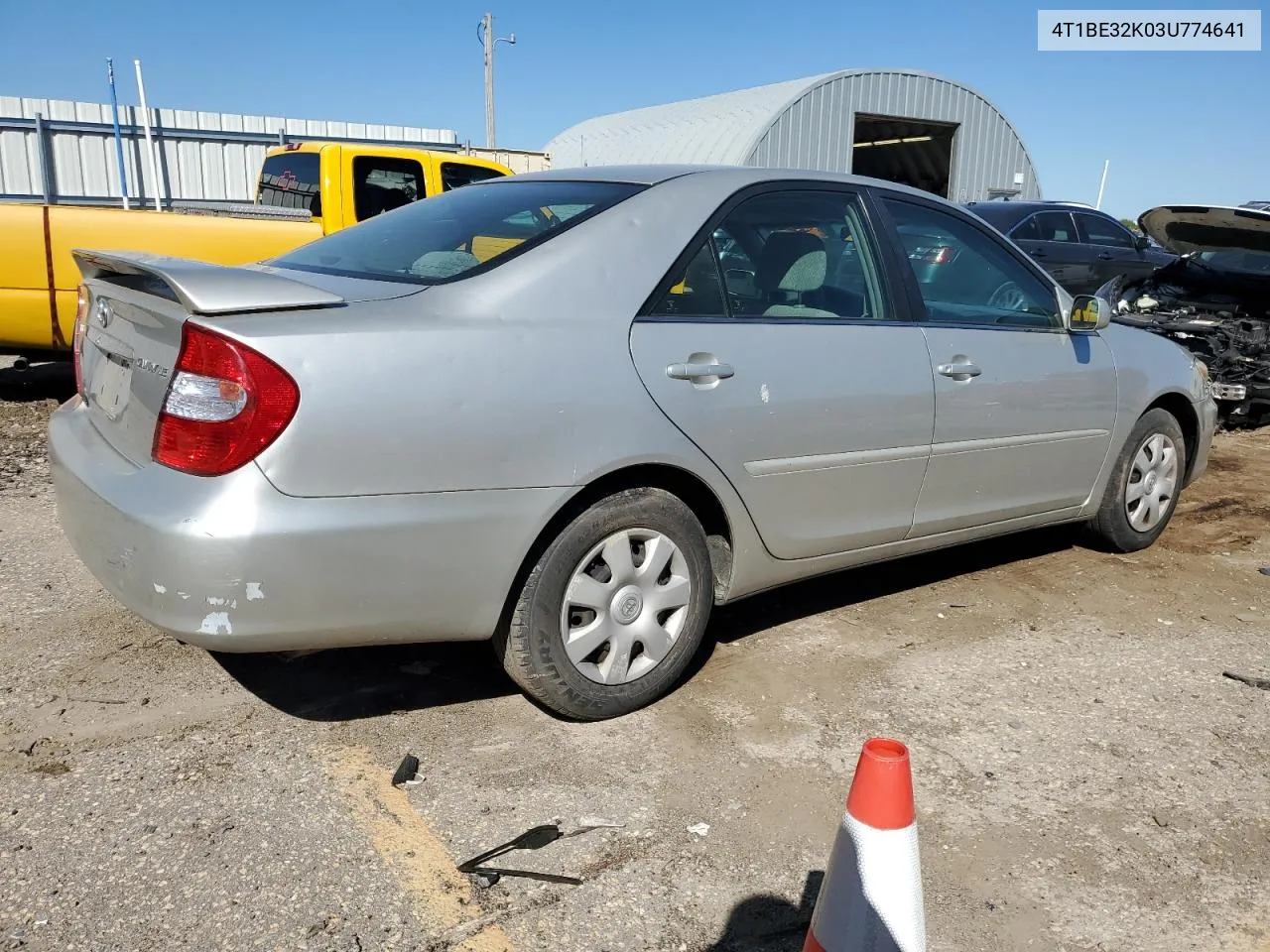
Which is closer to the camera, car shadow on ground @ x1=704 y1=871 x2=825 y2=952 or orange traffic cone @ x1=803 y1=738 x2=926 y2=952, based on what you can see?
orange traffic cone @ x1=803 y1=738 x2=926 y2=952

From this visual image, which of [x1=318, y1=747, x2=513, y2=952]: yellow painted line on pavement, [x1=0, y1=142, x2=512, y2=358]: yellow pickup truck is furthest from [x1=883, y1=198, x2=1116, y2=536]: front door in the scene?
[x1=0, y1=142, x2=512, y2=358]: yellow pickup truck

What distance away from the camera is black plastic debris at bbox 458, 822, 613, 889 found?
2350mm

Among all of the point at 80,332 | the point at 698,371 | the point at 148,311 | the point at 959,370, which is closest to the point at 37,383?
the point at 80,332

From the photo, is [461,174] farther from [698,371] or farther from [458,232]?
[698,371]

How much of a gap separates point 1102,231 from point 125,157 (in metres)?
16.6

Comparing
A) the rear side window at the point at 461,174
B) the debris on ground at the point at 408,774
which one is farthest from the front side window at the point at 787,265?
the rear side window at the point at 461,174

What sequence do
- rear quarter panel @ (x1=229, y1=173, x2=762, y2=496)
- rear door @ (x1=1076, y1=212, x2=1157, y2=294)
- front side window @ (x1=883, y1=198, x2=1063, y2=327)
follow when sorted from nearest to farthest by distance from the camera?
rear quarter panel @ (x1=229, y1=173, x2=762, y2=496), front side window @ (x1=883, y1=198, x2=1063, y2=327), rear door @ (x1=1076, y1=212, x2=1157, y2=294)

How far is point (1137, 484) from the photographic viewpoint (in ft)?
15.7

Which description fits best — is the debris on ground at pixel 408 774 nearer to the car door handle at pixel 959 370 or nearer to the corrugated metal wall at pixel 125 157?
the car door handle at pixel 959 370

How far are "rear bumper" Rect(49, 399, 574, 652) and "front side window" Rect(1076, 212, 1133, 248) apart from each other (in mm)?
11524

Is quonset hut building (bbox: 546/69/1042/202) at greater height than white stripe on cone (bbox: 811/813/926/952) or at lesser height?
greater

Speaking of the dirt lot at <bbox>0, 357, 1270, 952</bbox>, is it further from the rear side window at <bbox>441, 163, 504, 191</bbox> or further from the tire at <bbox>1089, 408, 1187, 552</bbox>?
the rear side window at <bbox>441, 163, 504, 191</bbox>

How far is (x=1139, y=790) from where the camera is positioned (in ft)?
9.27

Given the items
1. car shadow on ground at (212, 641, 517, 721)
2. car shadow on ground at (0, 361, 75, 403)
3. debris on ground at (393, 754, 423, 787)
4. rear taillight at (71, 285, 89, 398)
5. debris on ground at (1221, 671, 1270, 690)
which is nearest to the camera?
debris on ground at (393, 754, 423, 787)
